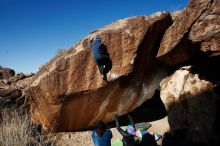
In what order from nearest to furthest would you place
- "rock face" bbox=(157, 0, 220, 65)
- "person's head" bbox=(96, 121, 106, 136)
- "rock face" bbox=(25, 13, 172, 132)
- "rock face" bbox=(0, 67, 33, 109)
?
"person's head" bbox=(96, 121, 106, 136), "rock face" bbox=(157, 0, 220, 65), "rock face" bbox=(25, 13, 172, 132), "rock face" bbox=(0, 67, 33, 109)

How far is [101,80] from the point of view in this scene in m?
7.41

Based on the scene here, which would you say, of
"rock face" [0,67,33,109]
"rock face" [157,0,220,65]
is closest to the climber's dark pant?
"rock face" [157,0,220,65]

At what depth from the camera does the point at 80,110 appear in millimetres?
7723

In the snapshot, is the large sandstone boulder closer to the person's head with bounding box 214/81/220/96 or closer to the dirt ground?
the person's head with bounding box 214/81/220/96

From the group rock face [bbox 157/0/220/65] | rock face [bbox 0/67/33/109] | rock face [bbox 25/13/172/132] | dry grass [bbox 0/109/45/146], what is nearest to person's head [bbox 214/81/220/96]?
rock face [bbox 157/0/220/65]

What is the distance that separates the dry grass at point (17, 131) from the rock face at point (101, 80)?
20.5 inches

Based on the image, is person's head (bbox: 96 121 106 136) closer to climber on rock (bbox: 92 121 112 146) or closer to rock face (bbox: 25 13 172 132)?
climber on rock (bbox: 92 121 112 146)

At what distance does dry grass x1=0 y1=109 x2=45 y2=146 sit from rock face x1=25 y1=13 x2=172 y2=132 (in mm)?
521

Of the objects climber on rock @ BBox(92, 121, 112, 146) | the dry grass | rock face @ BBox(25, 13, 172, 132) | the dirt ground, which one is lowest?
climber on rock @ BBox(92, 121, 112, 146)

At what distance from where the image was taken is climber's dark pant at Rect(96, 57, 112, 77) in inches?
285

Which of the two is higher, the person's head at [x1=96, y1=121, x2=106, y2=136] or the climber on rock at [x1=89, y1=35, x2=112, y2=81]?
the climber on rock at [x1=89, y1=35, x2=112, y2=81]

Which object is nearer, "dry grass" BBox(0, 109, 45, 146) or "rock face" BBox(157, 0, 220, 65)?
"rock face" BBox(157, 0, 220, 65)

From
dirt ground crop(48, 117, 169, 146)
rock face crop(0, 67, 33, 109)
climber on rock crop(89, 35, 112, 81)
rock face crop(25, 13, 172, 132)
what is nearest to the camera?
climber on rock crop(89, 35, 112, 81)

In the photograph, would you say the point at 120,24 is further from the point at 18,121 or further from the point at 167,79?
the point at 18,121
